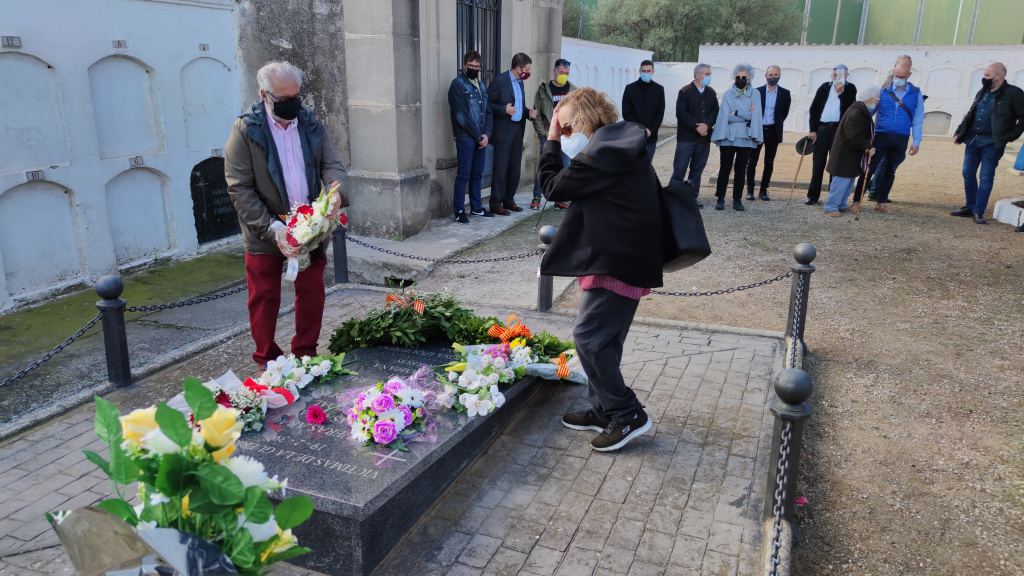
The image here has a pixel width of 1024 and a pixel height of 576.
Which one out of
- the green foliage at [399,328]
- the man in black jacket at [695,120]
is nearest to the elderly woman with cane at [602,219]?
the green foliage at [399,328]

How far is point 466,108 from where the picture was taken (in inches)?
358

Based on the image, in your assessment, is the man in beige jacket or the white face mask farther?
the man in beige jacket

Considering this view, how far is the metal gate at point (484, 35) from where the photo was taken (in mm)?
9945

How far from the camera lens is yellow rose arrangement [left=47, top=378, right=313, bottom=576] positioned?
6.07ft

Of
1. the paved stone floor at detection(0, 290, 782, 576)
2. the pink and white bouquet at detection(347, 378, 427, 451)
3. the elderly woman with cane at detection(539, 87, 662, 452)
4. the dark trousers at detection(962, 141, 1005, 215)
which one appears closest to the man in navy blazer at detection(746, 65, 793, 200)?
the dark trousers at detection(962, 141, 1005, 215)

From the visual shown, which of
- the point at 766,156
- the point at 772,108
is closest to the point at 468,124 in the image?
the point at 772,108

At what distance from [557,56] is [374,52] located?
16.6 ft

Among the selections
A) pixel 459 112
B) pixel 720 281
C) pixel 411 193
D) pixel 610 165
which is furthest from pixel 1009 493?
pixel 459 112

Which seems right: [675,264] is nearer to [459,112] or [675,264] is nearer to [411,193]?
[411,193]

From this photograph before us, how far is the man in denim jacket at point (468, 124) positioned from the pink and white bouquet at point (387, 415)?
592 cm

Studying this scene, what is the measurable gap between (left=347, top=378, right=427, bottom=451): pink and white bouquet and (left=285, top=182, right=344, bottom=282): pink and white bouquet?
1103 mm

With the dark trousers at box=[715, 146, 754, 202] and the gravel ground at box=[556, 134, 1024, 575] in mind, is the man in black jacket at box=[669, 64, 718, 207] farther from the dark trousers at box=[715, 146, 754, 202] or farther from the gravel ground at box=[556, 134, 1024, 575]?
the gravel ground at box=[556, 134, 1024, 575]

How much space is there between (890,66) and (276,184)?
28807 millimetres

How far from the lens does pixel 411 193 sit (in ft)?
28.1
